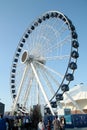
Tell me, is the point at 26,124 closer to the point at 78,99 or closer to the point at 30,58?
the point at 30,58

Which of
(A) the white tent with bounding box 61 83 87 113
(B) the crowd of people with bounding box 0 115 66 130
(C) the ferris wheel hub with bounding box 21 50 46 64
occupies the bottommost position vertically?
(B) the crowd of people with bounding box 0 115 66 130

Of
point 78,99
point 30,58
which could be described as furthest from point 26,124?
point 78,99

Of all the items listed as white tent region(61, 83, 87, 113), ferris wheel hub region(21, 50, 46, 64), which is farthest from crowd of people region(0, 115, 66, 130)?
white tent region(61, 83, 87, 113)

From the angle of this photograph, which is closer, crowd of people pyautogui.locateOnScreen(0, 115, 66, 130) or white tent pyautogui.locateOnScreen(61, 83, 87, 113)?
crowd of people pyautogui.locateOnScreen(0, 115, 66, 130)

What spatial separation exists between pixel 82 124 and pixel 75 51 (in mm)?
10473

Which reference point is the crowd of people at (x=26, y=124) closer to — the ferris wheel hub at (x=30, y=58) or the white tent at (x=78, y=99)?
the ferris wheel hub at (x=30, y=58)

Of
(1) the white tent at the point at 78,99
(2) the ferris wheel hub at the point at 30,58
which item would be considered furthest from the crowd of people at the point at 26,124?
(1) the white tent at the point at 78,99

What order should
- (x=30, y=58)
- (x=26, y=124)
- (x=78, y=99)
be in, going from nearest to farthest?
(x=26, y=124) < (x=30, y=58) < (x=78, y=99)

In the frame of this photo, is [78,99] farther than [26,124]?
Yes

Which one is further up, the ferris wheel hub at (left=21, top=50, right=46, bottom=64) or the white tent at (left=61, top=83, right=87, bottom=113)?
the ferris wheel hub at (left=21, top=50, right=46, bottom=64)

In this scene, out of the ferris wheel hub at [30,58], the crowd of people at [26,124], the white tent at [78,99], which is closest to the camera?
the crowd of people at [26,124]

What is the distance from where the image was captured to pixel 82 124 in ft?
105

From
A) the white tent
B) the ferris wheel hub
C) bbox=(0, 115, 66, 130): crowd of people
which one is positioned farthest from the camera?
the white tent

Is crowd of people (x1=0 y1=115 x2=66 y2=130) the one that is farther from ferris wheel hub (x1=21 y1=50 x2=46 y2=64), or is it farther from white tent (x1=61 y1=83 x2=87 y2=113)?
white tent (x1=61 y1=83 x2=87 y2=113)
